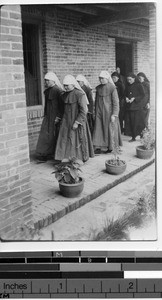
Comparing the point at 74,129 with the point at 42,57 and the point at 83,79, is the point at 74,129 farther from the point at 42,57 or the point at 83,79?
the point at 42,57

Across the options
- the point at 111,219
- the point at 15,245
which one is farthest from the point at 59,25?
the point at 15,245

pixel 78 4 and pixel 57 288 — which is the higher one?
pixel 78 4

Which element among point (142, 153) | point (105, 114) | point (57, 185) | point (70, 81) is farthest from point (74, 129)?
point (142, 153)

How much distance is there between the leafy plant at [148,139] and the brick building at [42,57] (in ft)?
0.38

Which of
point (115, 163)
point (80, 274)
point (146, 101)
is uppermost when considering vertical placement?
point (146, 101)

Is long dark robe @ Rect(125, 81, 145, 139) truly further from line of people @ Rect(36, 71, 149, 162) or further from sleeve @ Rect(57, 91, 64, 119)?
sleeve @ Rect(57, 91, 64, 119)

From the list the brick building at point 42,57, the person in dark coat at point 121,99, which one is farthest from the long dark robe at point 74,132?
the person in dark coat at point 121,99

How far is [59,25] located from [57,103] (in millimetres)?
662

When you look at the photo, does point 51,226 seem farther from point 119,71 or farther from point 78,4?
point 78,4

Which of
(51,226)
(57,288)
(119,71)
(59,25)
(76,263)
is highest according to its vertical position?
(59,25)

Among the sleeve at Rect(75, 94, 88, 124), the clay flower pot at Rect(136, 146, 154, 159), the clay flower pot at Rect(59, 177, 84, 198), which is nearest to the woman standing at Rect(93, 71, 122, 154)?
the sleeve at Rect(75, 94, 88, 124)

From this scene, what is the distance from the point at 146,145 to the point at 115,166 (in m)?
0.37

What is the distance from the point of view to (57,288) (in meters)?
2.75

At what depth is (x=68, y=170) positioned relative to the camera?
9.69 ft
